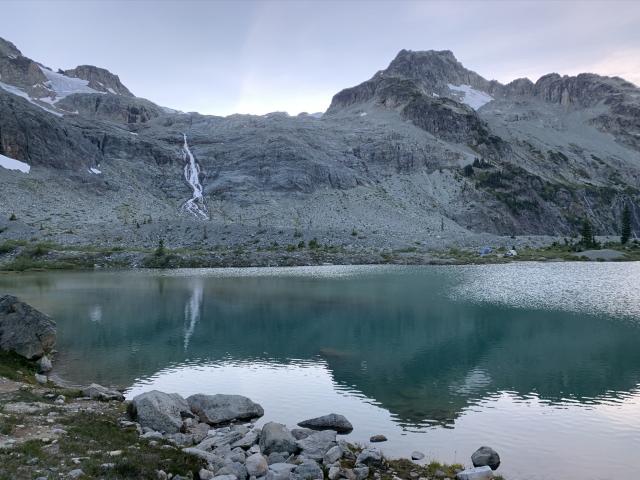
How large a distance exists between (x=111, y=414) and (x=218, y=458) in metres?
6.89

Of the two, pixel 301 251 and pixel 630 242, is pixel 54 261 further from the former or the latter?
pixel 630 242

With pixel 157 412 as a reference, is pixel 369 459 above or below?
below

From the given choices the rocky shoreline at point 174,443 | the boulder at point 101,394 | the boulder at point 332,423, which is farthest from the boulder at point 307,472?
the boulder at point 101,394

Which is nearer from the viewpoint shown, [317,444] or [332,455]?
[332,455]

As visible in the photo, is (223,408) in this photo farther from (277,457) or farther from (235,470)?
(235,470)

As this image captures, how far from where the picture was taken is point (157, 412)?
20.2m

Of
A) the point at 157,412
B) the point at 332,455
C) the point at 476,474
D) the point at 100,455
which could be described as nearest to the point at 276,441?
the point at 332,455

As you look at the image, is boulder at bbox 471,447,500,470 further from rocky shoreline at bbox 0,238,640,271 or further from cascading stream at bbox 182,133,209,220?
cascading stream at bbox 182,133,209,220

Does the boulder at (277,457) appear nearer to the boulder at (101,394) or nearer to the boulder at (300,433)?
the boulder at (300,433)

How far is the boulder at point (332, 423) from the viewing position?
21.2 m

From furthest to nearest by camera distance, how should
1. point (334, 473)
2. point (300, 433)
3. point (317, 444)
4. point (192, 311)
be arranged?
point (192, 311), point (300, 433), point (317, 444), point (334, 473)

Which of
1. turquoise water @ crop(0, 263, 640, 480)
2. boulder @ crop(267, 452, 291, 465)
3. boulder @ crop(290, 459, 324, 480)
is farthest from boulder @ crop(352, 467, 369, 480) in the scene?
turquoise water @ crop(0, 263, 640, 480)

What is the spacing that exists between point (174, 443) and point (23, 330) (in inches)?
771

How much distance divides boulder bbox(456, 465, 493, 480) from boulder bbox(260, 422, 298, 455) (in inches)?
229
